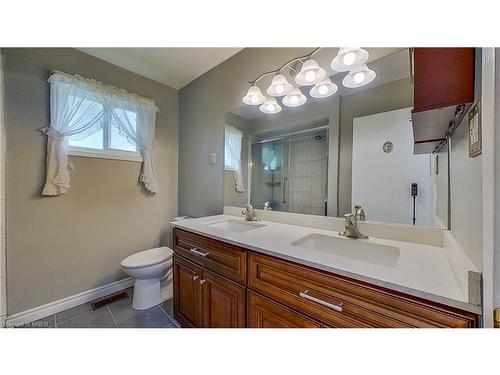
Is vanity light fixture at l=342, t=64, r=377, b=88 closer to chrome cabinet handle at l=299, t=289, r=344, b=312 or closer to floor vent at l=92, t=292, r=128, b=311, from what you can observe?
chrome cabinet handle at l=299, t=289, r=344, b=312

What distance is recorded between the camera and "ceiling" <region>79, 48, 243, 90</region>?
1.59 metres

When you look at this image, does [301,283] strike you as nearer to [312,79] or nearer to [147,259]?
[312,79]

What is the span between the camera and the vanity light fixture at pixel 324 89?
1.10m

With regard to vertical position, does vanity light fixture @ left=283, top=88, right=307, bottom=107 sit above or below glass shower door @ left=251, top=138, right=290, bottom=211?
above

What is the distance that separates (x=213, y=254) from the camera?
40.1 inches

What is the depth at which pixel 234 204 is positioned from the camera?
169cm

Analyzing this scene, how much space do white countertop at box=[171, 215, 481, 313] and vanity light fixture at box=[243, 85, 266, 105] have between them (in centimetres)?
A: 104

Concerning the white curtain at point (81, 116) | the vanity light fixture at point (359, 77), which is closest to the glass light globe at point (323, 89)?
the vanity light fixture at point (359, 77)

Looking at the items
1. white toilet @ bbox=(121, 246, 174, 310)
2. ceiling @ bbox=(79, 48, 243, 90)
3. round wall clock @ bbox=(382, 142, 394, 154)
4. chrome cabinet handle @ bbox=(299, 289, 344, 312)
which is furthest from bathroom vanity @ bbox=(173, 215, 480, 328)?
ceiling @ bbox=(79, 48, 243, 90)

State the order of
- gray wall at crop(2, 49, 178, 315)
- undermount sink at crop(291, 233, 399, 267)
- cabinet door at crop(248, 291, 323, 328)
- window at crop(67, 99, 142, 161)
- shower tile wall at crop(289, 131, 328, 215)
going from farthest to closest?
1. window at crop(67, 99, 142, 161)
2. gray wall at crop(2, 49, 178, 315)
3. shower tile wall at crop(289, 131, 328, 215)
4. undermount sink at crop(291, 233, 399, 267)
5. cabinet door at crop(248, 291, 323, 328)

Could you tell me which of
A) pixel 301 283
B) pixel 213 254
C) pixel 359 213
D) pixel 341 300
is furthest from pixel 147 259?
pixel 359 213

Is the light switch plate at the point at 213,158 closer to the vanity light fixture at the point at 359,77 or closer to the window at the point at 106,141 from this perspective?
the window at the point at 106,141
